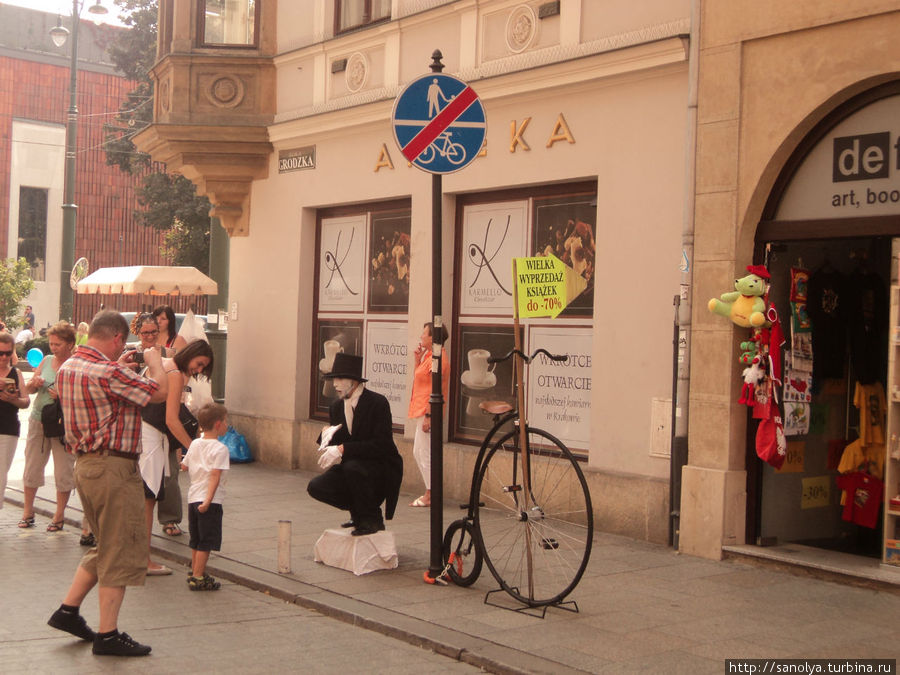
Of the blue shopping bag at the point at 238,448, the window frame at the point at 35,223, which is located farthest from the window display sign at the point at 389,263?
the window frame at the point at 35,223

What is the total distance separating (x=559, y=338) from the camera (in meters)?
11.0

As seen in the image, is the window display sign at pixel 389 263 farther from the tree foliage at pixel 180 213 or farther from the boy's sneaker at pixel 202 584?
the tree foliage at pixel 180 213

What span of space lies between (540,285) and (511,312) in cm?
429

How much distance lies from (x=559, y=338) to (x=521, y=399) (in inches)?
152

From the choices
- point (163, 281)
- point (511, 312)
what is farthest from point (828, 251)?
point (163, 281)

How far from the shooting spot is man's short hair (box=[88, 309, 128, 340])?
6359 millimetres

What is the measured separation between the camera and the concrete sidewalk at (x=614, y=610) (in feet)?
20.1

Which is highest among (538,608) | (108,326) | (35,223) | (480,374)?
(35,223)

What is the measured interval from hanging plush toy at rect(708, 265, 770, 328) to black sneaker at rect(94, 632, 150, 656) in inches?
193

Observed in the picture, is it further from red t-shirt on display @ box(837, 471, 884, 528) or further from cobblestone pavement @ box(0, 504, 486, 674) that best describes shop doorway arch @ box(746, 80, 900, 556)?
cobblestone pavement @ box(0, 504, 486, 674)

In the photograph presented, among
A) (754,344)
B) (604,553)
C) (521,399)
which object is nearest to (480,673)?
(521,399)

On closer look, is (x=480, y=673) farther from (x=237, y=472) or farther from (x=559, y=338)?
(x=237, y=472)

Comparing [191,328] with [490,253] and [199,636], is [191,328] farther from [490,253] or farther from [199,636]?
[199,636]

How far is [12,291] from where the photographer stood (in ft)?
123
